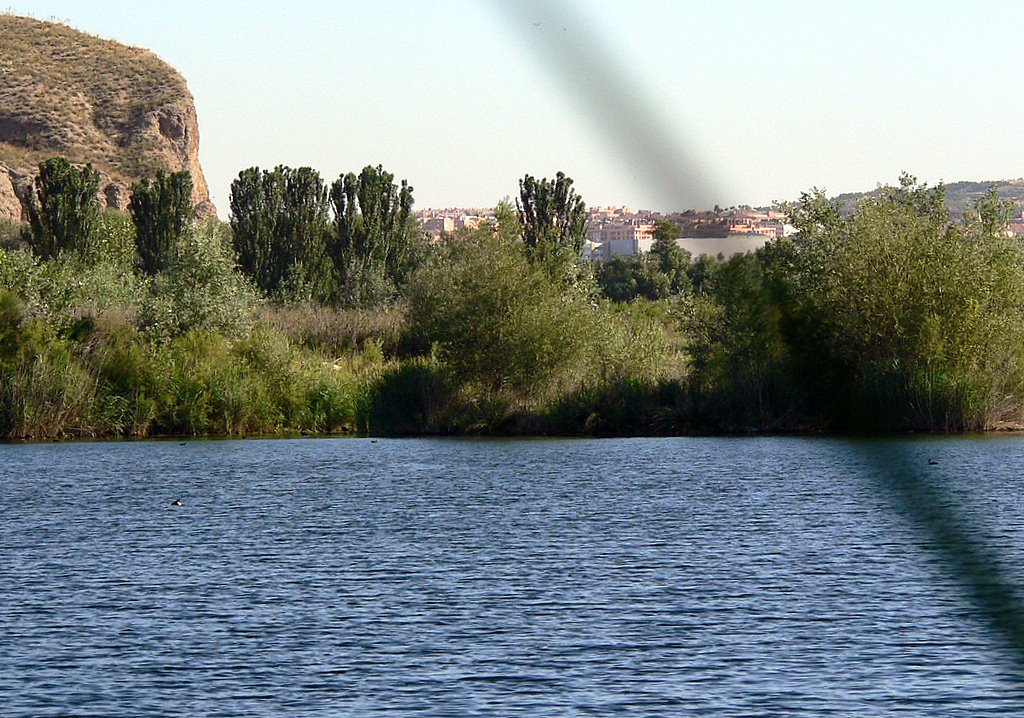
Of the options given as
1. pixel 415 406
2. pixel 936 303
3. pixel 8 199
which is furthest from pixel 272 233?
pixel 8 199

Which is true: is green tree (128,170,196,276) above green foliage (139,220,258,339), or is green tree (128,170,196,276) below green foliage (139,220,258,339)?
above

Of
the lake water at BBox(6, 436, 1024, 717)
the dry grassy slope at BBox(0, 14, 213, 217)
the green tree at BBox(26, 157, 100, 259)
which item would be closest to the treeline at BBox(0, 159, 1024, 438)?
the lake water at BBox(6, 436, 1024, 717)

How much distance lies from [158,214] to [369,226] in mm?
12420

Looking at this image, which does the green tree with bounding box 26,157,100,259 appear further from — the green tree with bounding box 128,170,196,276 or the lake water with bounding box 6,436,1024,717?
the lake water with bounding box 6,436,1024,717

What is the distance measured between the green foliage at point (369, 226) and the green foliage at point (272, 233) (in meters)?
1.53

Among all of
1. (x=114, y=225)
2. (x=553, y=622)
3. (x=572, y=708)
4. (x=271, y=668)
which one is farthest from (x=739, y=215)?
(x=114, y=225)

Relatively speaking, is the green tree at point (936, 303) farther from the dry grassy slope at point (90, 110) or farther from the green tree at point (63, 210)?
the dry grassy slope at point (90, 110)

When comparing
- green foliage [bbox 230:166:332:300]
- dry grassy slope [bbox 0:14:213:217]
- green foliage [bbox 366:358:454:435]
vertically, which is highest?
dry grassy slope [bbox 0:14:213:217]

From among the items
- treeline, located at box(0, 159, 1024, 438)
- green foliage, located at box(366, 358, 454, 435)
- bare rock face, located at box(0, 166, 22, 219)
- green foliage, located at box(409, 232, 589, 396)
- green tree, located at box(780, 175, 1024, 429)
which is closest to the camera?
green tree, located at box(780, 175, 1024, 429)

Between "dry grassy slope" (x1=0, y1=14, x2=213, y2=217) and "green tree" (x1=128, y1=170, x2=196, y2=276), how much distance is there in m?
44.1

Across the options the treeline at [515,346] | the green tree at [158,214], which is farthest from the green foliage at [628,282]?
the green tree at [158,214]

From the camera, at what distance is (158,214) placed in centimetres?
8612

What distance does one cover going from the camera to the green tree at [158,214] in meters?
85.8

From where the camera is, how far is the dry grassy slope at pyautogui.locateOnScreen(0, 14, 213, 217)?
441 ft
